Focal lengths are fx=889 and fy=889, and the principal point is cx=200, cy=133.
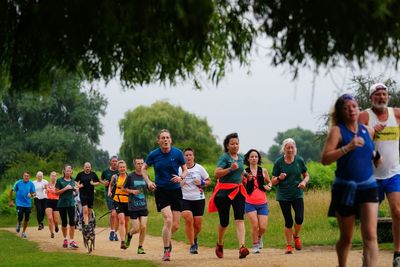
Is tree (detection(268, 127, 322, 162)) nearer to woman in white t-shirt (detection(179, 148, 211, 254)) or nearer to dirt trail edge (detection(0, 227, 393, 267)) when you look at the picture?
dirt trail edge (detection(0, 227, 393, 267))

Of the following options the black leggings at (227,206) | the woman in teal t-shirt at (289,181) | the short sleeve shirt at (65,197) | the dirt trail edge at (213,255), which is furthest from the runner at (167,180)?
the short sleeve shirt at (65,197)

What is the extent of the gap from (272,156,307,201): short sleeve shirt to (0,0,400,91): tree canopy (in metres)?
7.22

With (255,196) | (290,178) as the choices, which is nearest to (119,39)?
(290,178)

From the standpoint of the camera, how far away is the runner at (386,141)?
10492 millimetres

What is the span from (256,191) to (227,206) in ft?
4.12

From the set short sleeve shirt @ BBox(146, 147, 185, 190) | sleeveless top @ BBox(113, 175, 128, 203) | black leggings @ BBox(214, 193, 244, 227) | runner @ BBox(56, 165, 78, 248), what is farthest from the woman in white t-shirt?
runner @ BBox(56, 165, 78, 248)

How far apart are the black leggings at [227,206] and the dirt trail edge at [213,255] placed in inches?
27.3

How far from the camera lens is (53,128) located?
82312 millimetres

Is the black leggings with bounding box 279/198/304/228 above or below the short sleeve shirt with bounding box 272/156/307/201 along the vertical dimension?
below

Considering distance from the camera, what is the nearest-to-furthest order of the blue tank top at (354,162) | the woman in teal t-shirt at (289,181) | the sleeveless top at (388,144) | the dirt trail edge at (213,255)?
the blue tank top at (354,162)
the sleeveless top at (388,144)
the dirt trail edge at (213,255)
the woman in teal t-shirt at (289,181)

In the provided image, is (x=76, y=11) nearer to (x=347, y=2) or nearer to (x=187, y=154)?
(x=347, y=2)

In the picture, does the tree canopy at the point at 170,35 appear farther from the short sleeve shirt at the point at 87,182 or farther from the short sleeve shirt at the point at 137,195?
the short sleeve shirt at the point at 87,182

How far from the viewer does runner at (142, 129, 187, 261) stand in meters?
14.7

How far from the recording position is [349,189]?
8.79 m
